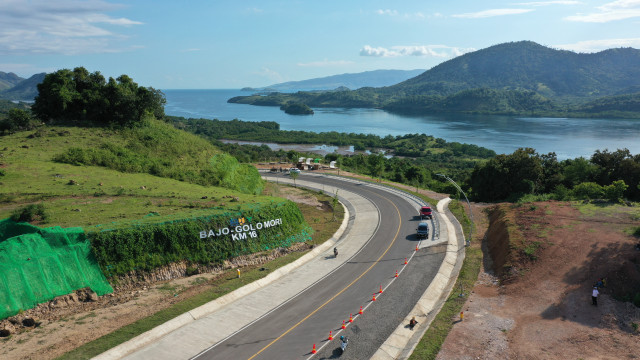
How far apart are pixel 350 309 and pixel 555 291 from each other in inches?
598

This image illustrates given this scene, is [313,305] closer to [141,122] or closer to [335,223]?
[335,223]

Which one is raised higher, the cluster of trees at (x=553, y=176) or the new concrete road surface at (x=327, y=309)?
the cluster of trees at (x=553, y=176)

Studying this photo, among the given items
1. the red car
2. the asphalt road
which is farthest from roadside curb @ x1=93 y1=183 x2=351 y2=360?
the red car

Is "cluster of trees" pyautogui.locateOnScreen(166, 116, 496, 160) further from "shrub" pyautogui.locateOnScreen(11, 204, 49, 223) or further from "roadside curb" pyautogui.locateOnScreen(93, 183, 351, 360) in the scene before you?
"roadside curb" pyautogui.locateOnScreen(93, 183, 351, 360)

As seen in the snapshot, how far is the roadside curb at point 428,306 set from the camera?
74.3 feet

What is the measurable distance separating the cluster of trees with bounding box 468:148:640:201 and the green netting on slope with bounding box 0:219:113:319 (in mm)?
52582

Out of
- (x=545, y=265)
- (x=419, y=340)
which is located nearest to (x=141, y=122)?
(x=419, y=340)

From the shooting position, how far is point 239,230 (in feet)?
117

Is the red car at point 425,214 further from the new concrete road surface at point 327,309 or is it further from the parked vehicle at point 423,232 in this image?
the parked vehicle at point 423,232

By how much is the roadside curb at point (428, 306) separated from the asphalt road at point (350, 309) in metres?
0.50

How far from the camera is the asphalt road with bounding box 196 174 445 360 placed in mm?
22734

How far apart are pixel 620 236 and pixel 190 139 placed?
2291 inches

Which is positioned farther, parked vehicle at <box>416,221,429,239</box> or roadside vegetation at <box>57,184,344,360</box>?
parked vehicle at <box>416,221,429,239</box>

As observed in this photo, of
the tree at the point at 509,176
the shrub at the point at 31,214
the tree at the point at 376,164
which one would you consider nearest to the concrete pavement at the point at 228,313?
the shrub at the point at 31,214
